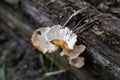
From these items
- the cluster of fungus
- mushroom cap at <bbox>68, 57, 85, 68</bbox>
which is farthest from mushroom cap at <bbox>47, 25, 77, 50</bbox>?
mushroom cap at <bbox>68, 57, 85, 68</bbox>

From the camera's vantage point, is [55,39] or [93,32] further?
[93,32]

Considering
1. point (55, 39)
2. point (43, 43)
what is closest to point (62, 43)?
point (55, 39)

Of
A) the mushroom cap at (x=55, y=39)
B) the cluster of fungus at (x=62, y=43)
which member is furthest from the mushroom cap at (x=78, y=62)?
the mushroom cap at (x=55, y=39)

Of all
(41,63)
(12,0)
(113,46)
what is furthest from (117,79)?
(12,0)

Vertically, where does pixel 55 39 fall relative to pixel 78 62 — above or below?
above

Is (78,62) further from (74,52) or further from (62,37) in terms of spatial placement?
(62,37)

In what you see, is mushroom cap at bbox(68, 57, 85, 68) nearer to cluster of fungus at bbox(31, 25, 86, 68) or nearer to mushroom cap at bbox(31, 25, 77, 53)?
cluster of fungus at bbox(31, 25, 86, 68)

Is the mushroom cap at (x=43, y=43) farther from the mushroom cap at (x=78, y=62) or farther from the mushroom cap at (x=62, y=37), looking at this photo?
the mushroom cap at (x=78, y=62)
